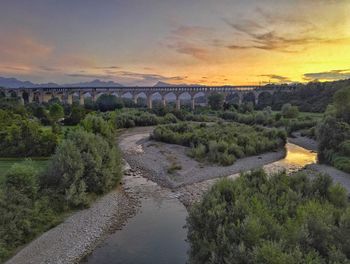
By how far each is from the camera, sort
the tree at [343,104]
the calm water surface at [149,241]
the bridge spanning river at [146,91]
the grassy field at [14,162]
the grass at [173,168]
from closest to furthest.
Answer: the calm water surface at [149,241] < the grassy field at [14,162] < the grass at [173,168] < the tree at [343,104] < the bridge spanning river at [146,91]

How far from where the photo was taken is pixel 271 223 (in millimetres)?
12383

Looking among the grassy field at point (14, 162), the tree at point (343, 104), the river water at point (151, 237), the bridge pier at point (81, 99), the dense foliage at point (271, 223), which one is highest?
the tree at point (343, 104)

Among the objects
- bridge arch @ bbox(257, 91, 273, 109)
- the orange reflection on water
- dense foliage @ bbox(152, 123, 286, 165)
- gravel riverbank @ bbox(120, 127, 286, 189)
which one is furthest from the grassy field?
bridge arch @ bbox(257, 91, 273, 109)

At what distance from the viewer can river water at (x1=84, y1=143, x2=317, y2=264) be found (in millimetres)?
16672

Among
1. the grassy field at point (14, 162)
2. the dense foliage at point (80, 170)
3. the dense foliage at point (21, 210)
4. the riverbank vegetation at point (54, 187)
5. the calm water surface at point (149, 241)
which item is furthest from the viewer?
the grassy field at point (14, 162)

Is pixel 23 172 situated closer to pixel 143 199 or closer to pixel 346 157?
pixel 143 199

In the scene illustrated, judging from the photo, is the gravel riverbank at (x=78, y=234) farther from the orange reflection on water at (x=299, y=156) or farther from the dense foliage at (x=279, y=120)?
the dense foliage at (x=279, y=120)

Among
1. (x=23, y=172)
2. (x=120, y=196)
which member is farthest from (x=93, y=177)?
(x=23, y=172)

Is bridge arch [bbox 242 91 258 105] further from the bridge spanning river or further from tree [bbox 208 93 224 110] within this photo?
tree [bbox 208 93 224 110]

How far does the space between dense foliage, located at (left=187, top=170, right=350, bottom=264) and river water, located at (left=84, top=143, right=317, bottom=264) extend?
9.22 feet

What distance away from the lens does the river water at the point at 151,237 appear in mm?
16672

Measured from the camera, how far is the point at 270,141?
4675 cm

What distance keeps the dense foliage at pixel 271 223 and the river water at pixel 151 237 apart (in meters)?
2.81

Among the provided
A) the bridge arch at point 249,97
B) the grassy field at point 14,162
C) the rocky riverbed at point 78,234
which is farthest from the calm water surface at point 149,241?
the bridge arch at point 249,97
